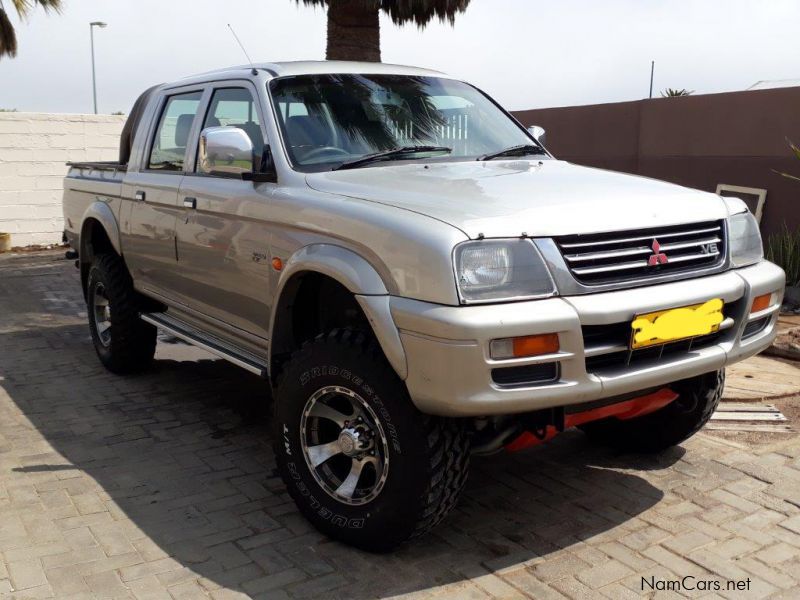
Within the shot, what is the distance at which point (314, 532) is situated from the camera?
150 inches

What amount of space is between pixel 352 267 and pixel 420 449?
0.74 meters

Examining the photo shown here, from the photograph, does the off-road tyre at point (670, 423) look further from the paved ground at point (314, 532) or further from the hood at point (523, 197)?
the hood at point (523, 197)

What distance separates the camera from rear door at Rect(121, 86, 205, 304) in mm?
5117

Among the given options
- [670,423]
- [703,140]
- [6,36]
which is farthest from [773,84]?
[6,36]

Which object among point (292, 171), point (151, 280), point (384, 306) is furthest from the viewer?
point (151, 280)

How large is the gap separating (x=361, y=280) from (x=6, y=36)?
16.1 m

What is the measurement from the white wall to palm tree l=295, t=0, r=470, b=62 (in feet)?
17.9

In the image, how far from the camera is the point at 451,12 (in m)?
11.4

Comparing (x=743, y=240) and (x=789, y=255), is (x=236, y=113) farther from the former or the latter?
(x=789, y=255)

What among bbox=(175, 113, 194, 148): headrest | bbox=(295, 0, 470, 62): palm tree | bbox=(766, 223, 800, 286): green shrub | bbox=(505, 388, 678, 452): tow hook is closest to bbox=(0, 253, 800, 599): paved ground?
bbox=(505, 388, 678, 452): tow hook

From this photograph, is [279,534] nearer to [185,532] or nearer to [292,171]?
[185,532]

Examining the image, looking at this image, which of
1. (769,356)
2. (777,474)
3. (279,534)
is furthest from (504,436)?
(769,356)

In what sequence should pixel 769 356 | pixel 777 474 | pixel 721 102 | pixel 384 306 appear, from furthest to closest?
pixel 721 102, pixel 769 356, pixel 777 474, pixel 384 306

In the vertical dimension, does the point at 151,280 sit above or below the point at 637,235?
below
